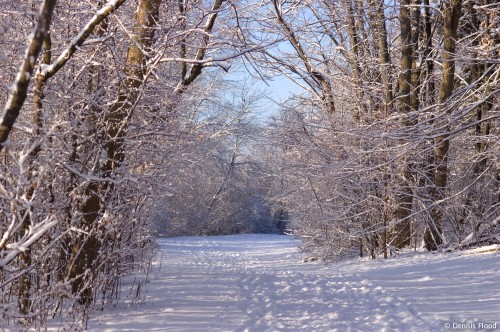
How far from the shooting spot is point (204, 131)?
13.3 m

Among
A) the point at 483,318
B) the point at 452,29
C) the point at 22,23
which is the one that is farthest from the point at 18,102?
the point at 452,29

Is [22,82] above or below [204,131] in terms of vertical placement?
below

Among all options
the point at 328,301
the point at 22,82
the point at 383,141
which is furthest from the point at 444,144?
the point at 22,82

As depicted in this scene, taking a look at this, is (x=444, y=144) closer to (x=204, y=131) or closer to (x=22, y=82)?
(x=204, y=131)

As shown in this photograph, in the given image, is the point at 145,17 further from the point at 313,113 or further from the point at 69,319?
the point at 313,113

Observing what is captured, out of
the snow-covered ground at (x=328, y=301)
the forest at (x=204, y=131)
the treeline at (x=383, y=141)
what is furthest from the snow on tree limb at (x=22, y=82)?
the treeline at (x=383, y=141)

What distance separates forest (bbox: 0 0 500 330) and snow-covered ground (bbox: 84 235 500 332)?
26.5 inches

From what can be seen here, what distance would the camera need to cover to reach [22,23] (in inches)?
209

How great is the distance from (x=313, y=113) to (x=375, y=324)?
8.94 meters

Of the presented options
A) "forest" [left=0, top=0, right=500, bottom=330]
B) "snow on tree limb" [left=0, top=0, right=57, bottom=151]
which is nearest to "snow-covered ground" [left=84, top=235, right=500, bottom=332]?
"forest" [left=0, top=0, right=500, bottom=330]

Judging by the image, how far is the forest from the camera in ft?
15.5

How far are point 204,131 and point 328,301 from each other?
737 cm

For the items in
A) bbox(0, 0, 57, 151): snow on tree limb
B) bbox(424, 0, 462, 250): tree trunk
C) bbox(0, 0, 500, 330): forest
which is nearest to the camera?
bbox(0, 0, 57, 151): snow on tree limb

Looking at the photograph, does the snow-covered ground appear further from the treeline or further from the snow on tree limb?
the snow on tree limb
